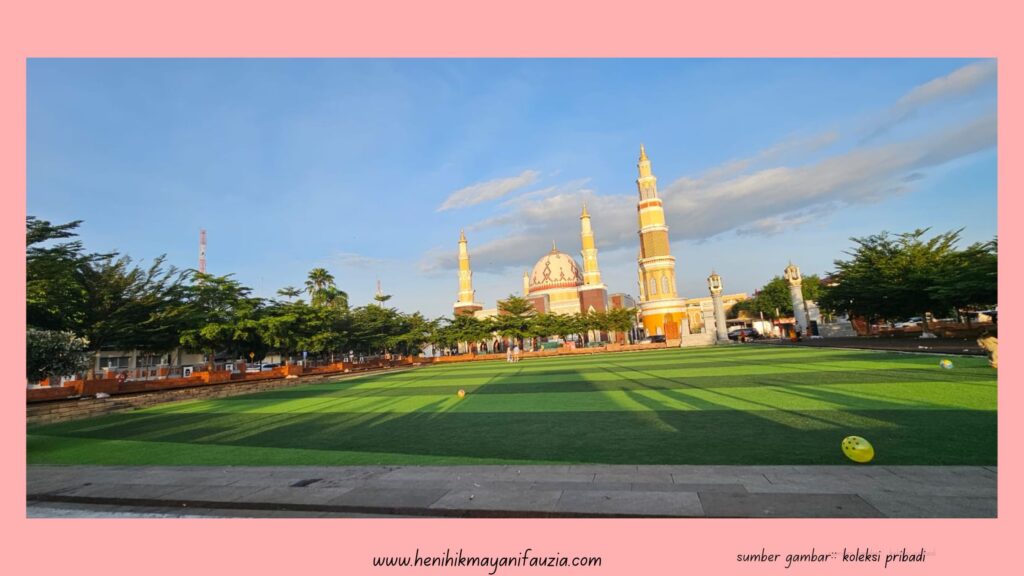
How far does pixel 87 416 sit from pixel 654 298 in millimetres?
62315

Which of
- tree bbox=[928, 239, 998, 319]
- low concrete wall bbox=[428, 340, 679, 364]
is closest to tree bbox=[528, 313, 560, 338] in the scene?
low concrete wall bbox=[428, 340, 679, 364]

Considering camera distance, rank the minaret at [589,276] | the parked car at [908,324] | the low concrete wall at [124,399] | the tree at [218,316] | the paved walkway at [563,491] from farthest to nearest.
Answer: the minaret at [589,276], the parked car at [908,324], the tree at [218,316], the low concrete wall at [124,399], the paved walkway at [563,491]

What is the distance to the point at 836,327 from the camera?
44031mm

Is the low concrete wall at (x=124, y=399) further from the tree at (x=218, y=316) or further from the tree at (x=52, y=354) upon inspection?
the tree at (x=52, y=354)

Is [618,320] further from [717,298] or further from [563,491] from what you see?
[563,491]

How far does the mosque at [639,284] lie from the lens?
66.9 m

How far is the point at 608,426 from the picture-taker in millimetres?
9117

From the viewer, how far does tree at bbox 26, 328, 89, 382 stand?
→ 9.79m

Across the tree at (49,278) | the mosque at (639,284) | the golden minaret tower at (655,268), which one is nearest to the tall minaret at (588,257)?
the mosque at (639,284)

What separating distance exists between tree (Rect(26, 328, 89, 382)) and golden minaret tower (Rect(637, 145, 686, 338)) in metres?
63.2

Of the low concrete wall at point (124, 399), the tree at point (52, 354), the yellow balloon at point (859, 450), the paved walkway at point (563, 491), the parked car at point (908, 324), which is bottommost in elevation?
the low concrete wall at point (124, 399)

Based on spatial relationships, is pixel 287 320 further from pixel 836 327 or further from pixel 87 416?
pixel 836 327

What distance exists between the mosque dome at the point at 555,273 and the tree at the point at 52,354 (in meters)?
74.6

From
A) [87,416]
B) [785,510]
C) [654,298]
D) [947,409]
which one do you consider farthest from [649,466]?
[654,298]
